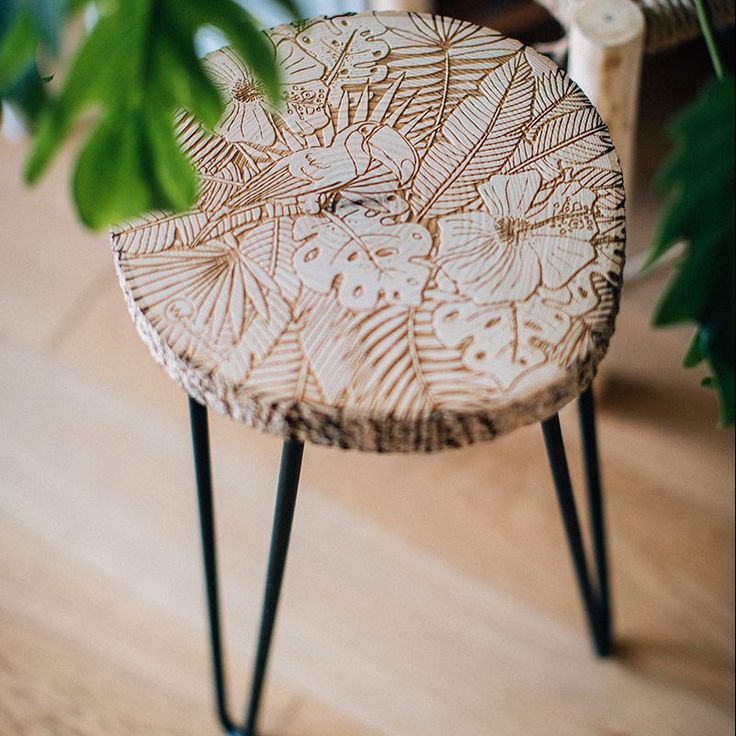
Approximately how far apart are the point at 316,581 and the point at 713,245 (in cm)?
65

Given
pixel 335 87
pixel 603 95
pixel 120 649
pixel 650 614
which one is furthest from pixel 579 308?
pixel 120 649

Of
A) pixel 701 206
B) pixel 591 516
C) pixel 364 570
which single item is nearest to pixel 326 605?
pixel 364 570

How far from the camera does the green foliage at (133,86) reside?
413mm

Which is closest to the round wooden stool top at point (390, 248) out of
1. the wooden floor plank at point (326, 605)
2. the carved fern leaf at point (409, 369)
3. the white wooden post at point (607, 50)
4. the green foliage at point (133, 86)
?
the carved fern leaf at point (409, 369)

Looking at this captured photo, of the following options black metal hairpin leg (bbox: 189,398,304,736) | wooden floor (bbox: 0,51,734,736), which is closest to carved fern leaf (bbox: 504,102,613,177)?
black metal hairpin leg (bbox: 189,398,304,736)

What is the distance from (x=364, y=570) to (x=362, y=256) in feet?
1.71

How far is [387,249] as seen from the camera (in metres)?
0.54

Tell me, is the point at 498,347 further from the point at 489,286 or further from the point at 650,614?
the point at 650,614

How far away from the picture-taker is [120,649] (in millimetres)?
932

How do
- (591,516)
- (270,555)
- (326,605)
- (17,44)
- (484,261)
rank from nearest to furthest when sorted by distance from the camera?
(17,44), (484,261), (270,555), (591,516), (326,605)

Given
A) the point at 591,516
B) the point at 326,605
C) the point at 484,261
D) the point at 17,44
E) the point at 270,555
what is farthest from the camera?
the point at 326,605

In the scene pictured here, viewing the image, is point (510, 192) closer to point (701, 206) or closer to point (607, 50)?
point (701, 206)

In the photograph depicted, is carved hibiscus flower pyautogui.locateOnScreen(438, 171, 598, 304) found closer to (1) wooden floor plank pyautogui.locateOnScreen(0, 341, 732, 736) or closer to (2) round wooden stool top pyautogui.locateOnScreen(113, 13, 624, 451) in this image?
(2) round wooden stool top pyautogui.locateOnScreen(113, 13, 624, 451)

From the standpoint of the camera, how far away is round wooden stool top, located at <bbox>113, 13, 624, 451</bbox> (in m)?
0.49
